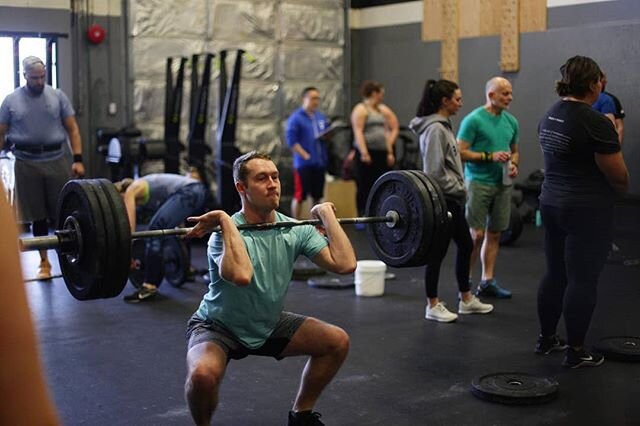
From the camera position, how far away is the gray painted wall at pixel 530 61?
7.05 metres

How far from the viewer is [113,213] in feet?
8.00

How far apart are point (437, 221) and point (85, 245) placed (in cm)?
114

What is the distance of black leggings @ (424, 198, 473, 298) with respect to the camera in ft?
13.8

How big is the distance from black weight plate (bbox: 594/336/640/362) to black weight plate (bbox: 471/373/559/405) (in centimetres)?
44

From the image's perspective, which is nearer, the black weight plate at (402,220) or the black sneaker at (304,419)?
the black sneaker at (304,419)

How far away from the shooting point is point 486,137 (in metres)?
4.49

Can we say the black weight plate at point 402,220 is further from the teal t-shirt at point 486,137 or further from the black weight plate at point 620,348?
the teal t-shirt at point 486,137

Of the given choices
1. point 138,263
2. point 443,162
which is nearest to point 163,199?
point 138,263

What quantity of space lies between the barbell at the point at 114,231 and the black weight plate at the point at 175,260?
226 cm

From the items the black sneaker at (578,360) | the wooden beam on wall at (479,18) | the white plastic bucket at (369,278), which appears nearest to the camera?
the black sneaker at (578,360)

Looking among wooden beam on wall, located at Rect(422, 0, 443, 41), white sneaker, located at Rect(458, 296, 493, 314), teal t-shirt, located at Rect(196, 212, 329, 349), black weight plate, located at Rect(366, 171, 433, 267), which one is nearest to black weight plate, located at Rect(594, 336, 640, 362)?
white sneaker, located at Rect(458, 296, 493, 314)

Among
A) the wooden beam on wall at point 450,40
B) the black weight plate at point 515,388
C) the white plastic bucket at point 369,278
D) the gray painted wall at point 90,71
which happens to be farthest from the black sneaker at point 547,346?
the gray painted wall at point 90,71

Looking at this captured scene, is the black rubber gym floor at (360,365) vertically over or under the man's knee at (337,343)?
under

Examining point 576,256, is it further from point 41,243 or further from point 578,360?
point 41,243
